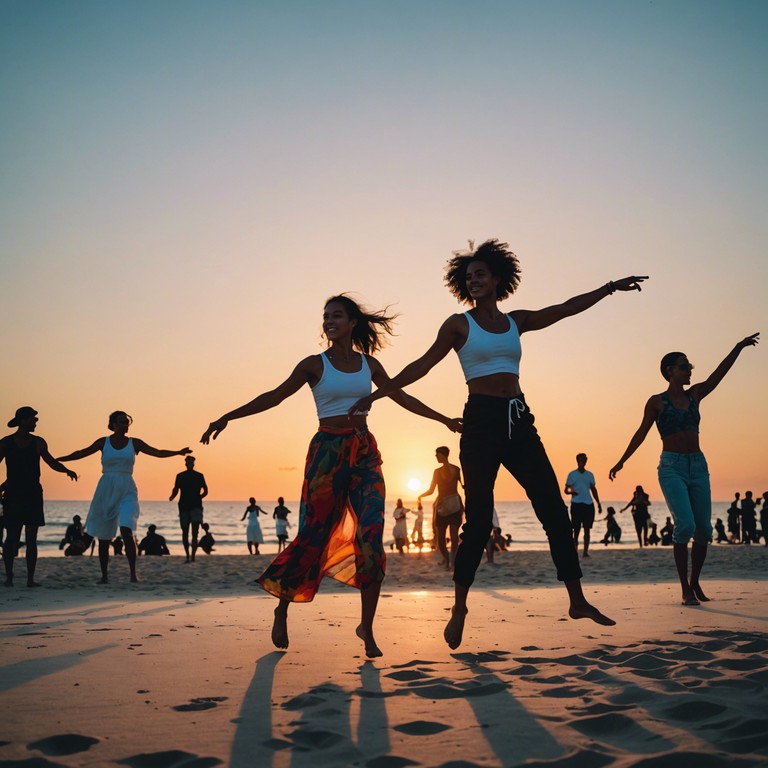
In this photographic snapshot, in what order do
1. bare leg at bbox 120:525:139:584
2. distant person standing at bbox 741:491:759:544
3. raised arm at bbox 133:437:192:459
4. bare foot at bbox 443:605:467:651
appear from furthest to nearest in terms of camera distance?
1. distant person standing at bbox 741:491:759:544
2. bare leg at bbox 120:525:139:584
3. raised arm at bbox 133:437:192:459
4. bare foot at bbox 443:605:467:651

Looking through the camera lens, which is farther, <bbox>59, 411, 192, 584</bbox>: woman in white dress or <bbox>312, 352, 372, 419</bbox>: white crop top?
<bbox>59, 411, 192, 584</bbox>: woman in white dress

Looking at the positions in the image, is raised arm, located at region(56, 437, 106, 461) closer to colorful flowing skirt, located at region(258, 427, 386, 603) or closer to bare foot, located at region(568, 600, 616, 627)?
colorful flowing skirt, located at region(258, 427, 386, 603)

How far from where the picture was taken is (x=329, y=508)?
17.1ft

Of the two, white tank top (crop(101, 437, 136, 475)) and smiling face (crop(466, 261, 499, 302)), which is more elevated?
smiling face (crop(466, 261, 499, 302))

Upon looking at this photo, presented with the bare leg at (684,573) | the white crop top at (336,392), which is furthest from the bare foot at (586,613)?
the bare leg at (684,573)

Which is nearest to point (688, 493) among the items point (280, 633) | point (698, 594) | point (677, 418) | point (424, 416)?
point (677, 418)

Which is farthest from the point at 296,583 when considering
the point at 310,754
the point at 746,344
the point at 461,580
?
the point at 746,344

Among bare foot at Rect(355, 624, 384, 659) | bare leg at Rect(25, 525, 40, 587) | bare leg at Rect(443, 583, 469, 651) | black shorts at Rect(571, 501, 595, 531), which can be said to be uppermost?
black shorts at Rect(571, 501, 595, 531)

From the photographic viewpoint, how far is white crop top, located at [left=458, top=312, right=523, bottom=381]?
483 cm

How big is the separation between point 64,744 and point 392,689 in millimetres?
1435

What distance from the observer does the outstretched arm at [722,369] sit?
7.13m

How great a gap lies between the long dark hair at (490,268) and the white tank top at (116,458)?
6.51 meters

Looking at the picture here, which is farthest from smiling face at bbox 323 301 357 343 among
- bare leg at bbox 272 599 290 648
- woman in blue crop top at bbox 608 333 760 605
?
woman in blue crop top at bbox 608 333 760 605

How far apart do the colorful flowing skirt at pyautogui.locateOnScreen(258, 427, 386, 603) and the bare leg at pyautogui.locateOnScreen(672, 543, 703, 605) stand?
3.16m
